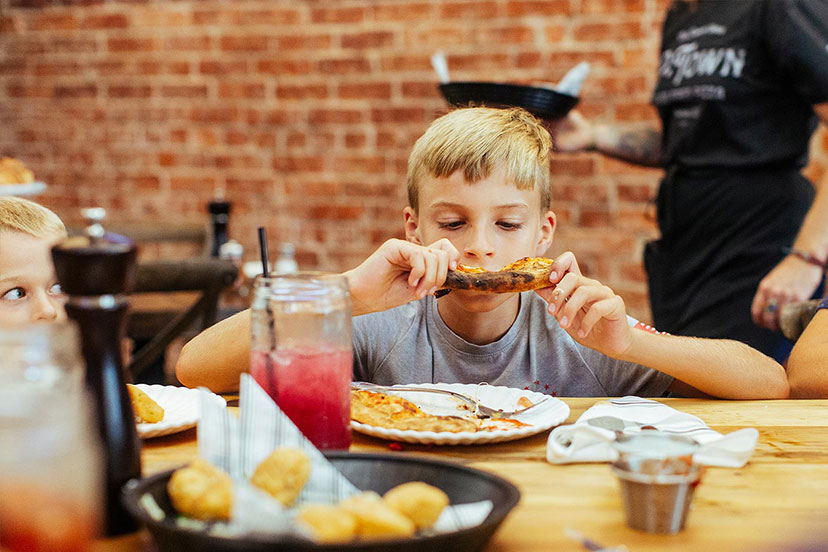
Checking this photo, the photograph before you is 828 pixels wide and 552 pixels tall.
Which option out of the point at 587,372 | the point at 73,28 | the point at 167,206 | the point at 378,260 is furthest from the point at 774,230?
the point at 73,28

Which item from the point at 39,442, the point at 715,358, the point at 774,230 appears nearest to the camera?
the point at 39,442

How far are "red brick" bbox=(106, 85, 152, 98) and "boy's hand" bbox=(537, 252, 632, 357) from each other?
3.02m

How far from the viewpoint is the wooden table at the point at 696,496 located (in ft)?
2.41

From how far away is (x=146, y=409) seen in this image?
3.47ft

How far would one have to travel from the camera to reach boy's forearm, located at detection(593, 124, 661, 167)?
272 centimetres

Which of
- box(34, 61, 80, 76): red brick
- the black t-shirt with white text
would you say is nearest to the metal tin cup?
the black t-shirt with white text

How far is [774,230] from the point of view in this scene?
7.77 feet

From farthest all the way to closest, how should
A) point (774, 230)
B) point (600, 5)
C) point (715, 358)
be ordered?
point (600, 5) < point (774, 230) < point (715, 358)

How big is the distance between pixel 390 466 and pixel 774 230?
6.18 ft

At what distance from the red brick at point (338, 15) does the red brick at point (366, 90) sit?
0.26 metres

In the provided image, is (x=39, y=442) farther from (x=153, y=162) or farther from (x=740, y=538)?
(x=153, y=162)

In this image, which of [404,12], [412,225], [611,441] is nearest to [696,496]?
[611,441]

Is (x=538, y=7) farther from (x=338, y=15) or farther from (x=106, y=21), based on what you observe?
(x=106, y=21)

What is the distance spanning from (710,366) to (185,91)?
3071 millimetres
